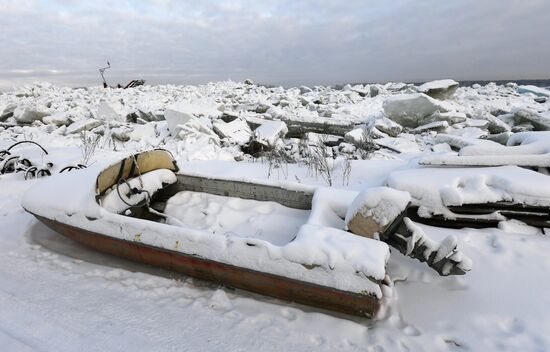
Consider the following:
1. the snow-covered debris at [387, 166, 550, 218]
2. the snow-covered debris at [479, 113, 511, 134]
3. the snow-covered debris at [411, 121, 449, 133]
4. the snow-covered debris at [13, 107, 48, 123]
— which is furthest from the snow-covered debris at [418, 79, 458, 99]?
the snow-covered debris at [13, 107, 48, 123]

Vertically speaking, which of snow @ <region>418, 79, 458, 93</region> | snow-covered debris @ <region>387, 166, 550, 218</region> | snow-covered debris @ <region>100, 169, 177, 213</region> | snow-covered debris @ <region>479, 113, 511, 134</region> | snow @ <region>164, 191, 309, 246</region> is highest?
snow @ <region>418, 79, 458, 93</region>

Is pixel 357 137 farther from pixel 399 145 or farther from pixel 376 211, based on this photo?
pixel 376 211

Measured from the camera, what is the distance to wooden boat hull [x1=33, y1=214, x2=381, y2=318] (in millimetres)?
2572

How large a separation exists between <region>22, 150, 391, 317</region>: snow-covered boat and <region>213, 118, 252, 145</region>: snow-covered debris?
4.77 metres

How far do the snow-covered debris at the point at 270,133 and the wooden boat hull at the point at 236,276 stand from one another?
5280 millimetres

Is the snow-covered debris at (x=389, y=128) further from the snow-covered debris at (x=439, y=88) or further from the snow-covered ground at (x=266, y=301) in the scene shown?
the snow-covered ground at (x=266, y=301)

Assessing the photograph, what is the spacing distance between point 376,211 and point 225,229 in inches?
72.2

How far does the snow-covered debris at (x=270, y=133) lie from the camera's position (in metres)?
8.23

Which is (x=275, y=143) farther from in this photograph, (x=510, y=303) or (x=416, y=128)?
(x=510, y=303)

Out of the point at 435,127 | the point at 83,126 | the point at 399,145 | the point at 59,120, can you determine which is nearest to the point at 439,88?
the point at 435,127

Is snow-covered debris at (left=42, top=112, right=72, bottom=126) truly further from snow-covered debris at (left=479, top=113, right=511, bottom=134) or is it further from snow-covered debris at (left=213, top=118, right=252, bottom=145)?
snow-covered debris at (left=479, top=113, right=511, bottom=134)

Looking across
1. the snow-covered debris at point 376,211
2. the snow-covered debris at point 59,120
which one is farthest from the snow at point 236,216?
the snow-covered debris at point 59,120

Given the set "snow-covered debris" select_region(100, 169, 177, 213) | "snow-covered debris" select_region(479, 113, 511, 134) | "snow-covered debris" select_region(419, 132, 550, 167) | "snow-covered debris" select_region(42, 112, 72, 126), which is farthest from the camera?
"snow-covered debris" select_region(42, 112, 72, 126)

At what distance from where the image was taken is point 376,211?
2781mm
